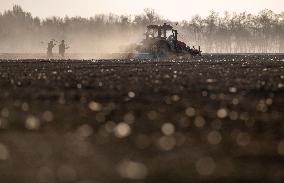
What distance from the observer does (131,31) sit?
13450cm

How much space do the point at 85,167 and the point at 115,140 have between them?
1.18m

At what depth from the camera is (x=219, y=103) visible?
769 centimetres

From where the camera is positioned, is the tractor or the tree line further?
the tree line

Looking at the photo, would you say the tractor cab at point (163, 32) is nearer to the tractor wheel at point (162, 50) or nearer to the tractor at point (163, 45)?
the tractor at point (163, 45)


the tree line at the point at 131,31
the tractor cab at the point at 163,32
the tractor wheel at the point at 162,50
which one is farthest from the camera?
the tree line at the point at 131,31

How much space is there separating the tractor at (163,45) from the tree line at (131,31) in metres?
87.0

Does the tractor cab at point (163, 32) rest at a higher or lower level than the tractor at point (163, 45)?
higher

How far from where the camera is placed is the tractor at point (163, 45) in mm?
38844

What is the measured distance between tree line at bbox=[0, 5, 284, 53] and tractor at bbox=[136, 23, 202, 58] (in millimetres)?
87049

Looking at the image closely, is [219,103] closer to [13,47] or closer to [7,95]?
[7,95]

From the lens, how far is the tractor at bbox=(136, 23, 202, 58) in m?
38.8

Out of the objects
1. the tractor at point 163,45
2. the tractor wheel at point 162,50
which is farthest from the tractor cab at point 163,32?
the tractor wheel at point 162,50

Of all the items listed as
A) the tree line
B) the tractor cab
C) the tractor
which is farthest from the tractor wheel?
the tree line

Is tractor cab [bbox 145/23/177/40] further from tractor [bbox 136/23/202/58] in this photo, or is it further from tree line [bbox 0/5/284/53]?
tree line [bbox 0/5/284/53]
